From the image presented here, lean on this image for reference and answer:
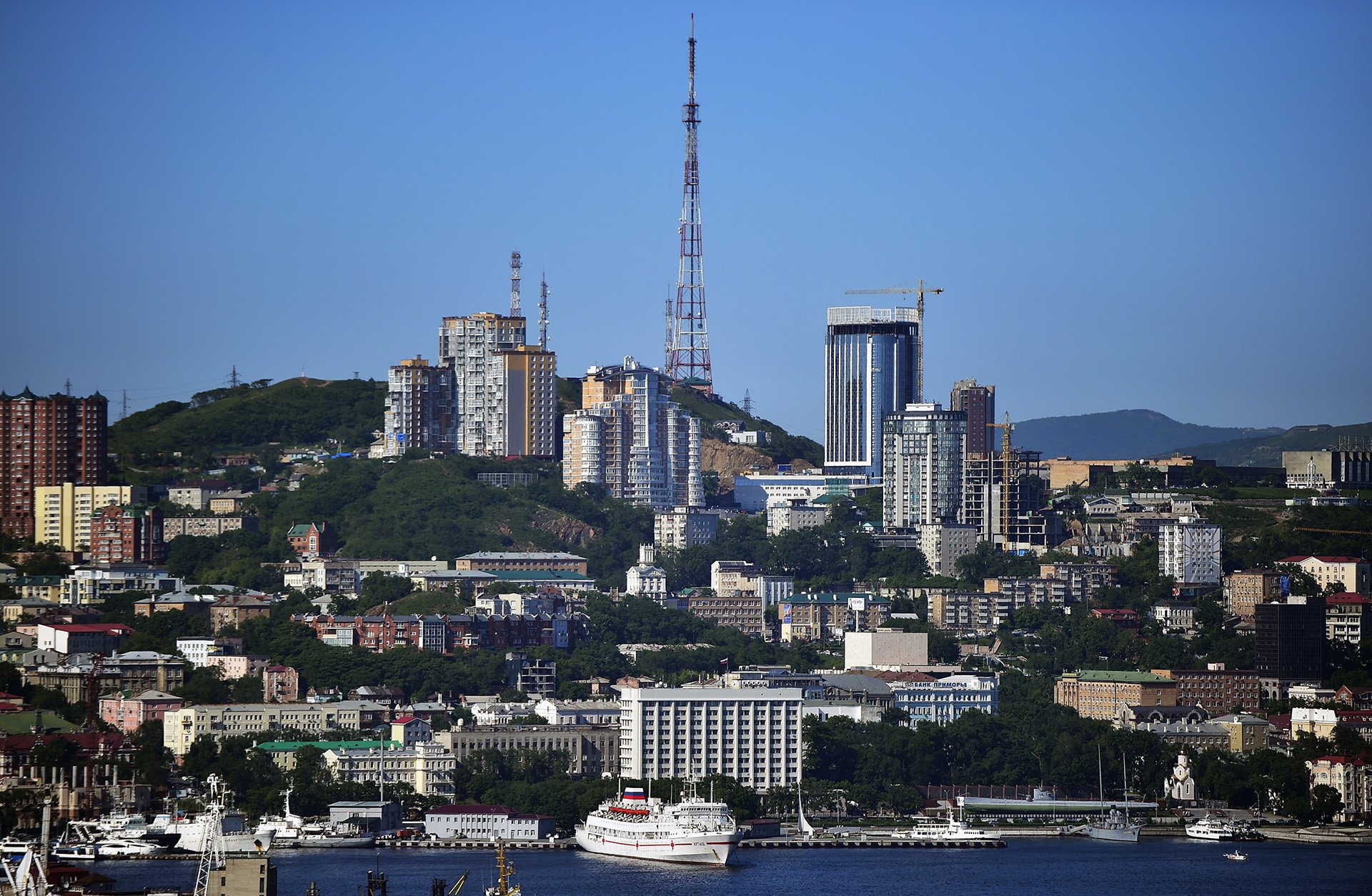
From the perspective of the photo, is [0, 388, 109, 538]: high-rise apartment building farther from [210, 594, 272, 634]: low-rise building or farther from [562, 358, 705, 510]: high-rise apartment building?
[562, 358, 705, 510]: high-rise apartment building

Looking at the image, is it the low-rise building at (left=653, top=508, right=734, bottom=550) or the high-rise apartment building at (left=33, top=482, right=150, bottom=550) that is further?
the low-rise building at (left=653, top=508, right=734, bottom=550)

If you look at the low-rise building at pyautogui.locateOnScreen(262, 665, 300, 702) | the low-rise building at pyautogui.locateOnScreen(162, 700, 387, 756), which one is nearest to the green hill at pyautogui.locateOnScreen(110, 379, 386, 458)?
the low-rise building at pyautogui.locateOnScreen(262, 665, 300, 702)

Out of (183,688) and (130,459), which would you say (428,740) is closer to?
(183,688)

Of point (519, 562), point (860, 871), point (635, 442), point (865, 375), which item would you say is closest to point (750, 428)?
point (865, 375)

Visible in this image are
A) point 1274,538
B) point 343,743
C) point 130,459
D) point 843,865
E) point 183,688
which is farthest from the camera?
point 130,459

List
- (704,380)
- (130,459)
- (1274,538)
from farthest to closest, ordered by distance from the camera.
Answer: (704,380) → (130,459) → (1274,538)

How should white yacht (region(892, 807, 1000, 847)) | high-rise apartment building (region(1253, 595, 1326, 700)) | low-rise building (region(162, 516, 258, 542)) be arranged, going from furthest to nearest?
1. low-rise building (region(162, 516, 258, 542))
2. high-rise apartment building (region(1253, 595, 1326, 700))
3. white yacht (region(892, 807, 1000, 847))

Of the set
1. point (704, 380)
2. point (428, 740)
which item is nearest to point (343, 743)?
point (428, 740)
